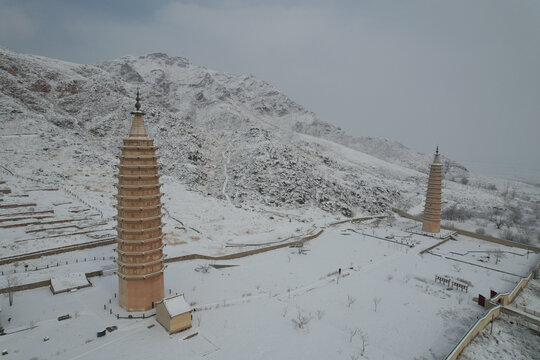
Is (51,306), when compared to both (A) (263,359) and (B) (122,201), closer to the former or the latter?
(B) (122,201)

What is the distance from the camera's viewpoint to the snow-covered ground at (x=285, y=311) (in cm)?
1297

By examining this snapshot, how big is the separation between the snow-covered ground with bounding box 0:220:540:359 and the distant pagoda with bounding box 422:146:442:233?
25.8ft

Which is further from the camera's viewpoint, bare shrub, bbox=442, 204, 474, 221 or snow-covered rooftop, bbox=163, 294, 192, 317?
bare shrub, bbox=442, 204, 474, 221

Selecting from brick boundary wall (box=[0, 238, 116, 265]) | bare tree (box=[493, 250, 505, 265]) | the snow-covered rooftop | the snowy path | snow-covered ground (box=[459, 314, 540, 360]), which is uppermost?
the snowy path

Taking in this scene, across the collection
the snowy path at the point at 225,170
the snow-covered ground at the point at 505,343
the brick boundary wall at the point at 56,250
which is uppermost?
the snowy path at the point at 225,170

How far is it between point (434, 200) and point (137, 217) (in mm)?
28480

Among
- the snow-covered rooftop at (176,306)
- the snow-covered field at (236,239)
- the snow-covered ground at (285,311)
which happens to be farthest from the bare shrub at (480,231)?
the snow-covered rooftop at (176,306)

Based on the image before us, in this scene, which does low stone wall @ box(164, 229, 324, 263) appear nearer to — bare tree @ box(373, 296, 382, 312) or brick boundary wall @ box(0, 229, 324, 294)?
brick boundary wall @ box(0, 229, 324, 294)

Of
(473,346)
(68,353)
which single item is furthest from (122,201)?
(473,346)

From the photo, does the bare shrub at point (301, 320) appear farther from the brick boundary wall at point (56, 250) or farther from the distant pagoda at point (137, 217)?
the brick boundary wall at point (56, 250)

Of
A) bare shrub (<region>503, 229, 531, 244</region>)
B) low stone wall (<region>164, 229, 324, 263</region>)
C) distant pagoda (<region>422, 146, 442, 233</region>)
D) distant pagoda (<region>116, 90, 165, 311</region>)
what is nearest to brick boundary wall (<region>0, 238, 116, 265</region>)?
low stone wall (<region>164, 229, 324, 263</region>)

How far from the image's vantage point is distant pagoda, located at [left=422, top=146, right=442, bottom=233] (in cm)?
3234

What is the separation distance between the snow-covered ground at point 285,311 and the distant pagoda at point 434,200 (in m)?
7.85

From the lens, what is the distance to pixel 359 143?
97625mm
